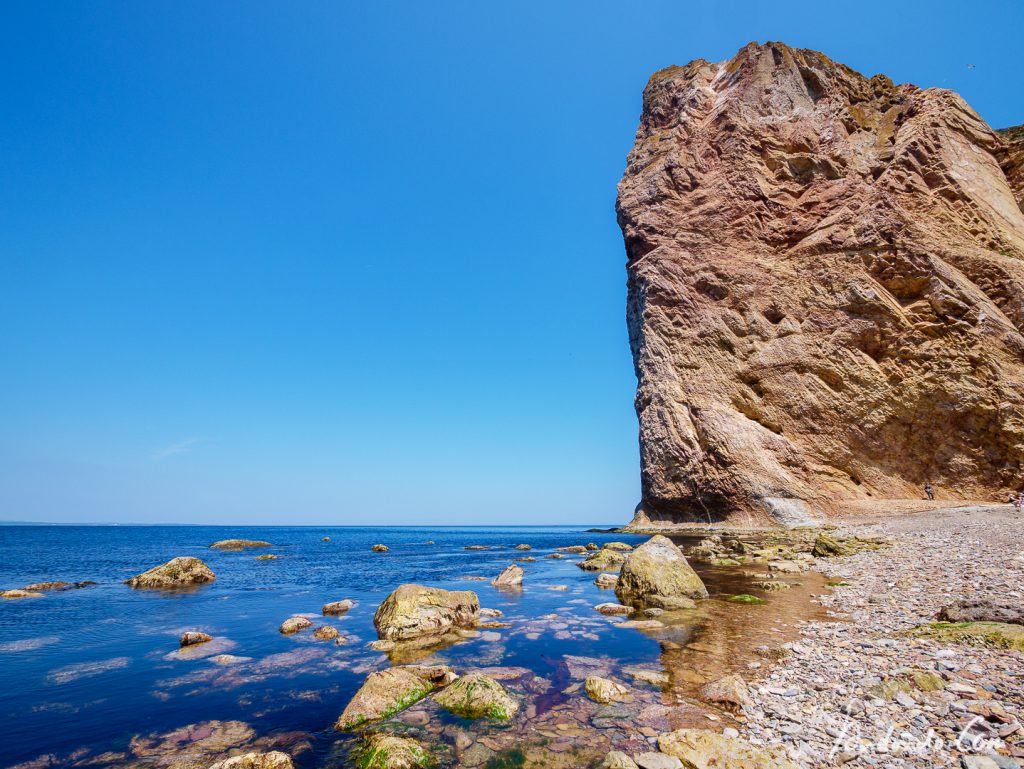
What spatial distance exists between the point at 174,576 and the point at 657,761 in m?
26.4

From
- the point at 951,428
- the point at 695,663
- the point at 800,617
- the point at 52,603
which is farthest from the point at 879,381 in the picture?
the point at 52,603

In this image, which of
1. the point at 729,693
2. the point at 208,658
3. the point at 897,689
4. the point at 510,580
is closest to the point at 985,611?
the point at 897,689

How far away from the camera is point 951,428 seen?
42875 millimetres

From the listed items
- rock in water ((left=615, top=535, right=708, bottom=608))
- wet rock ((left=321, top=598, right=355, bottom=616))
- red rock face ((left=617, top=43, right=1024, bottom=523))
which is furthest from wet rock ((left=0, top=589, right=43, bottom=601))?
red rock face ((left=617, top=43, right=1024, bottom=523))

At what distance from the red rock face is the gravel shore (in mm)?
34430

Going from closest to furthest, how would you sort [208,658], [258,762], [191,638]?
[258,762], [208,658], [191,638]

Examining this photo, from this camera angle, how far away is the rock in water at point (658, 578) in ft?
52.7

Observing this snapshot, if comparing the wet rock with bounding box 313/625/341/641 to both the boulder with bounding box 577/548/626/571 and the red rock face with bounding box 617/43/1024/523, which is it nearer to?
the boulder with bounding box 577/548/626/571

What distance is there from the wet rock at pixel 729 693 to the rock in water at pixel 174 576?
2519cm

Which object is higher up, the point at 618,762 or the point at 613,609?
the point at 618,762

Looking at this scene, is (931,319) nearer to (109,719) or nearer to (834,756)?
(834,756)

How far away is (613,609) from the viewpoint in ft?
50.9

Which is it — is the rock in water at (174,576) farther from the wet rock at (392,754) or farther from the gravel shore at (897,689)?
the gravel shore at (897,689)

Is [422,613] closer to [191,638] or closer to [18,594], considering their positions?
[191,638]
